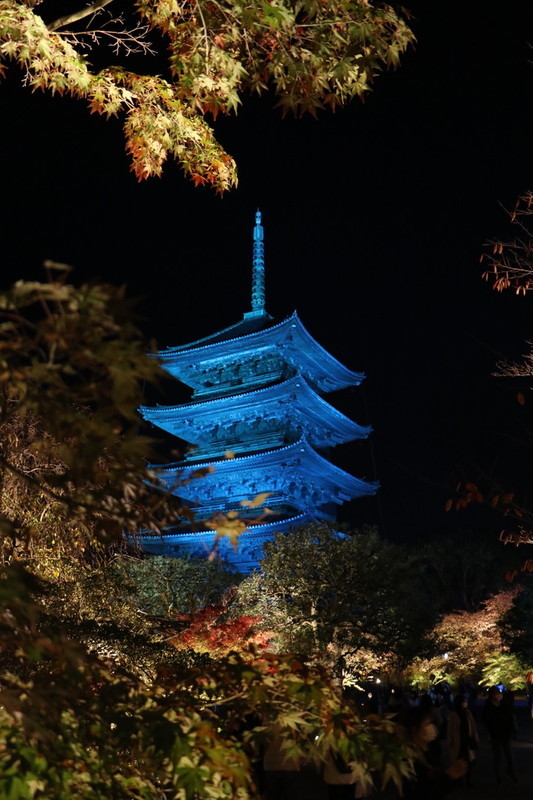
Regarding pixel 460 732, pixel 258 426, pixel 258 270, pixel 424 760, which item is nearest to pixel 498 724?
pixel 460 732

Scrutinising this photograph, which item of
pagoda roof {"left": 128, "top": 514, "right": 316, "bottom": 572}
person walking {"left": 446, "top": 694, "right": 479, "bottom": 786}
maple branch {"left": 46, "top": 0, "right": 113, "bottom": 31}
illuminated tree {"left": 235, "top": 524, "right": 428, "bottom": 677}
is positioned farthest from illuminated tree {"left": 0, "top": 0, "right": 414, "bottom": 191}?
pagoda roof {"left": 128, "top": 514, "right": 316, "bottom": 572}

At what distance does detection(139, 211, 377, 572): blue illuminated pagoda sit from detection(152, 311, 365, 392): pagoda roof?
0.05 meters

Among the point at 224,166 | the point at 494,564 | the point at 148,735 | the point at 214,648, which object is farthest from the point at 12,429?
the point at 494,564

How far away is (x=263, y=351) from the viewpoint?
108 feet

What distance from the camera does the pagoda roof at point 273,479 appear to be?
2964 centimetres

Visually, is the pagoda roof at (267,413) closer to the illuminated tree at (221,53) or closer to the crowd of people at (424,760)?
the crowd of people at (424,760)

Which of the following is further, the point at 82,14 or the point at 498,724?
the point at 498,724

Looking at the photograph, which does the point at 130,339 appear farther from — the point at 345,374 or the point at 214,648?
the point at 345,374

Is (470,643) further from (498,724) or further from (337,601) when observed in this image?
(498,724)

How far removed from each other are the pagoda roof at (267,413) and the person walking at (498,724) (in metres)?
19.8

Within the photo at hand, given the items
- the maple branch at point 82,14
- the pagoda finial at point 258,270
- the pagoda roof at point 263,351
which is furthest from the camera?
the pagoda finial at point 258,270

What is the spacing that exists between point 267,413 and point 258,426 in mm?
833

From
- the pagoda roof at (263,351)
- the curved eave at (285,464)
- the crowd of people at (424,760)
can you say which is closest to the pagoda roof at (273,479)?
Answer: the curved eave at (285,464)

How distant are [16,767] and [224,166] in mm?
4817
